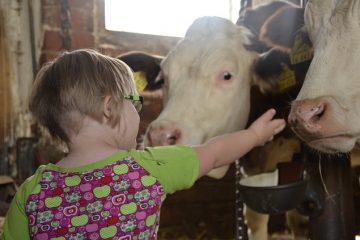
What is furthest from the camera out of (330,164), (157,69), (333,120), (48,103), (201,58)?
(157,69)

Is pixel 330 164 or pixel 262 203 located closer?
pixel 262 203

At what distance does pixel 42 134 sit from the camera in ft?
10.6

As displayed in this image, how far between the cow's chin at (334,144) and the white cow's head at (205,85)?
0.69 m

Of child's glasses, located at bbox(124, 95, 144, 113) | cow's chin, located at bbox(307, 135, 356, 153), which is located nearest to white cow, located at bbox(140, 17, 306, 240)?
cow's chin, located at bbox(307, 135, 356, 153)

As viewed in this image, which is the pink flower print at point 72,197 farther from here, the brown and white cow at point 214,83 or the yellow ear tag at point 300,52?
the yellow ear tag at point 300,52

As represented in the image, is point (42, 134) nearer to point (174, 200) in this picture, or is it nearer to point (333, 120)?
point (174, 200)

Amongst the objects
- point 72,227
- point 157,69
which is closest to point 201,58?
point 157,69

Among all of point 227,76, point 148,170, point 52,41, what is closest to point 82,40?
point 52,41

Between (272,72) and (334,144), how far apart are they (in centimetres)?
93

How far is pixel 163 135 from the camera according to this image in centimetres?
197

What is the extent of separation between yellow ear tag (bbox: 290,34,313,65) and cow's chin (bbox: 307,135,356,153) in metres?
0.66

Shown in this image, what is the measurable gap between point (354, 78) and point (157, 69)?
1531mm

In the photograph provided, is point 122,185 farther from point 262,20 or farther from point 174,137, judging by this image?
point 262,20

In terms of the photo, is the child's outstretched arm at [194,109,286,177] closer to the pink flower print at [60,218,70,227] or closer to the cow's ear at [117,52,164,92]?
the pink flower print at [60,218,70,227]
